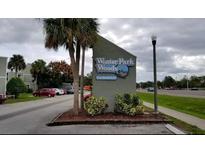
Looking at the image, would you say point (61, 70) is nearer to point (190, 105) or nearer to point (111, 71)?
point (190, 105)

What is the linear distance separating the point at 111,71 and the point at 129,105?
2042 mm

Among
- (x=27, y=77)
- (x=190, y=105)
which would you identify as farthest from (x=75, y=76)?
(x=27, y=77)

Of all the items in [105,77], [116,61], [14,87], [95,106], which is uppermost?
[116,61]

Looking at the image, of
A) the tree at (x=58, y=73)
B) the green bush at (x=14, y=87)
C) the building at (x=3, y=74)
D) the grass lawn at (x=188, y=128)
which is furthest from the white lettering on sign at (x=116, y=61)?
the tree at (x=58, y=73)

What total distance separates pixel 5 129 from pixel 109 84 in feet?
17.9

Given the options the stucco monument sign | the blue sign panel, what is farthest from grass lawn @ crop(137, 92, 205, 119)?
the blue sign panel

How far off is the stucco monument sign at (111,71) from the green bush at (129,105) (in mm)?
475

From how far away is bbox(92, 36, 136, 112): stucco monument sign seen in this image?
44.5ft

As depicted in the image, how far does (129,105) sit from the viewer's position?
12.7 m

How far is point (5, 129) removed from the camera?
10.2 m

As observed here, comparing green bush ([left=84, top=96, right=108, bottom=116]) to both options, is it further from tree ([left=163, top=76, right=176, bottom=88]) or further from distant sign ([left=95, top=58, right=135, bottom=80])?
tree ([left=163, top=76, right=176, bottom=88])
